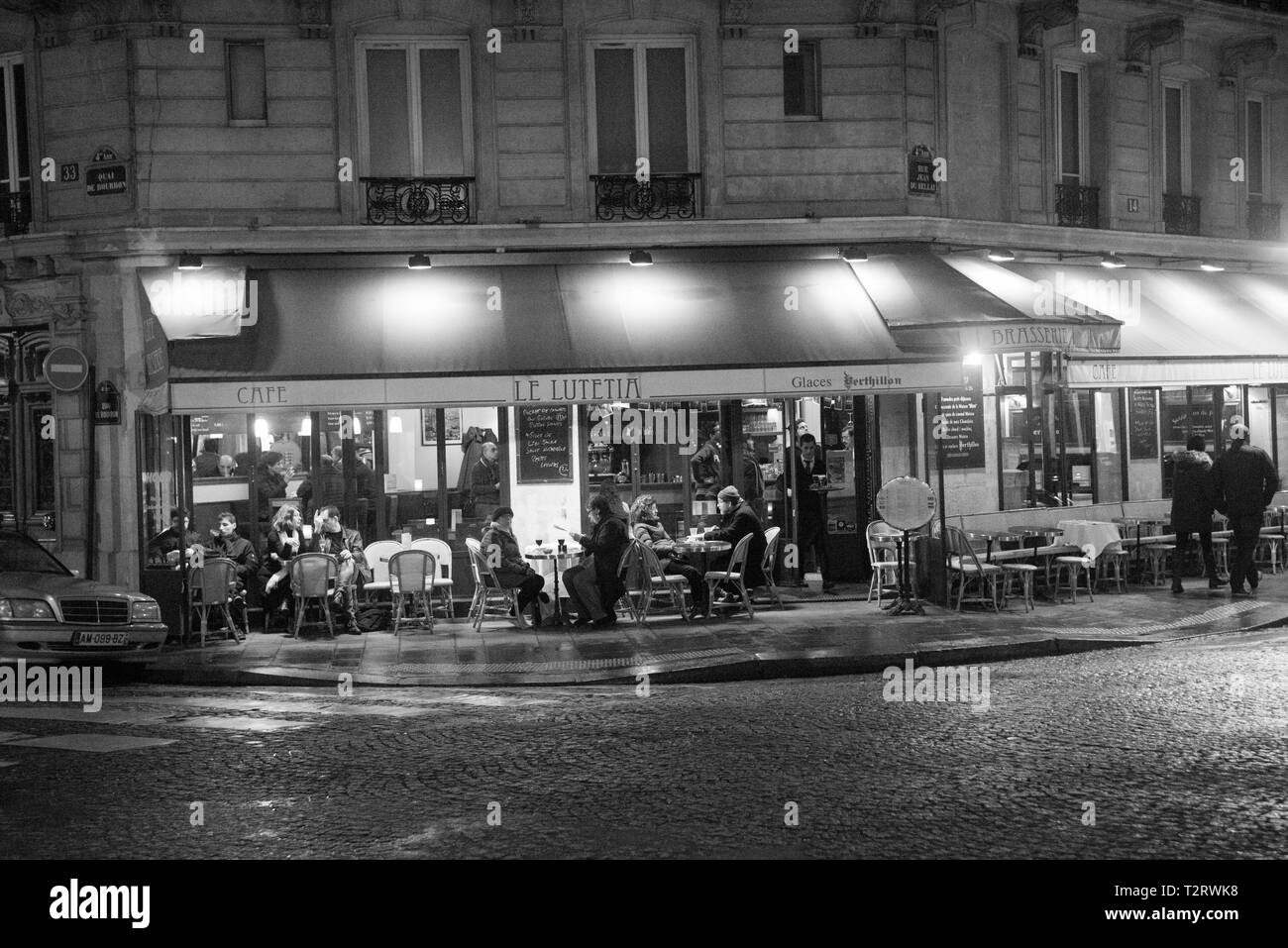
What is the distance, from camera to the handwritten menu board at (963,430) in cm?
1638

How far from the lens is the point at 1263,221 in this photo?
1992 cm

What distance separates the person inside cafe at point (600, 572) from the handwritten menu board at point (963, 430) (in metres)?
4.54

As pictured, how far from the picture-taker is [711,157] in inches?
629

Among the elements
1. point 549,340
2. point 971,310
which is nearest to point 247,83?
point 549,340

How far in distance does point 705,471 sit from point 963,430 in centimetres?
318

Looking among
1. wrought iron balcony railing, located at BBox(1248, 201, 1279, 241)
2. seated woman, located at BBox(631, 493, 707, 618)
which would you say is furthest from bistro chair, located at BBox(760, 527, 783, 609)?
wrought iron balcony railing, located at BBox(1248, 201, 1279, 241)

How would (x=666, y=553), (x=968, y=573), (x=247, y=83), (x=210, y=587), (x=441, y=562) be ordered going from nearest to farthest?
(x=210, y=587)
(x=968, y=573)
(x=666, y=553)
(x=441, y=562)
(x=247, y=83)

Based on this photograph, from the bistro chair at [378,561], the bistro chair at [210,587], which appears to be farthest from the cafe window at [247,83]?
the bistro chair at [210,587]

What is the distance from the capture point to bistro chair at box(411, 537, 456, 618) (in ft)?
48.0

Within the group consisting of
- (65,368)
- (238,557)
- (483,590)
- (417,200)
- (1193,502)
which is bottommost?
(483,590)

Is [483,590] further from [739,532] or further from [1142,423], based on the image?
[1142,423]

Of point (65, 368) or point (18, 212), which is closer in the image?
point (65, 368)
